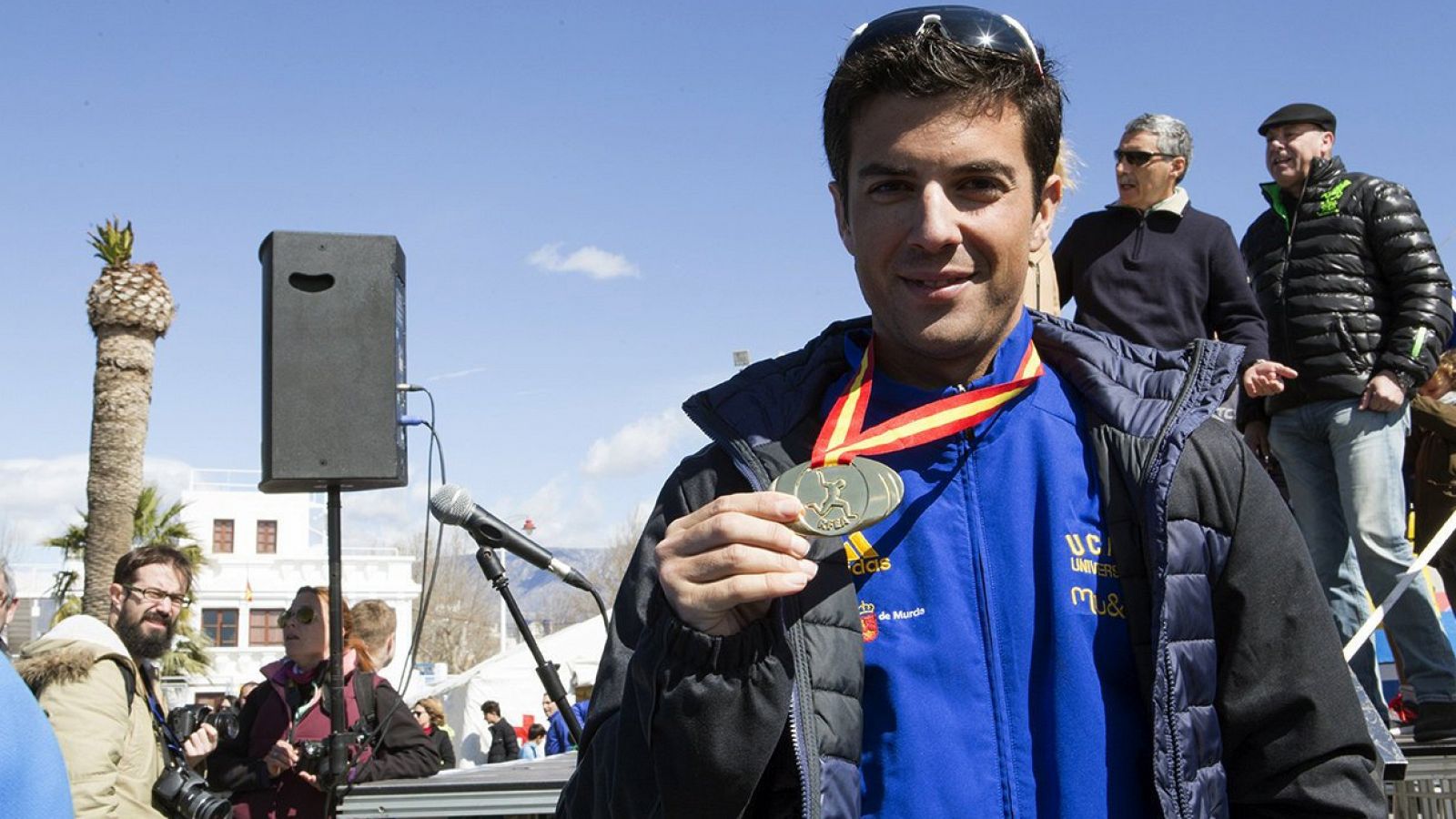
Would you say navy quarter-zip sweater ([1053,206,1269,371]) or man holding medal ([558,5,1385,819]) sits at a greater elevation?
navy quarter-zip sweater ([1053,206,1269,371])

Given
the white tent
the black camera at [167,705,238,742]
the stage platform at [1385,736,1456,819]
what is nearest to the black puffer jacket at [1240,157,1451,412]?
the stage platform at [1385,736,1456,819]

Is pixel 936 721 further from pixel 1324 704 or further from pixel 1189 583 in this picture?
pixel 1324 704

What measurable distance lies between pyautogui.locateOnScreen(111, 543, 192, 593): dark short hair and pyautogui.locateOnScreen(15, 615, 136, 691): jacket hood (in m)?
0.92

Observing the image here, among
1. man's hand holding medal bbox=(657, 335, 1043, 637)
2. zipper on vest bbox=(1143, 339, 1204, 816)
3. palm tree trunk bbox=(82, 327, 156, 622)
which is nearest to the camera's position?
man's hand holding medal bbox=(657, 335, 1043, 637)

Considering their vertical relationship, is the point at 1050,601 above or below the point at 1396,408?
below

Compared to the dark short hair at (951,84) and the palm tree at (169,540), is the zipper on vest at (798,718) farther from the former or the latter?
the palm tree at (169,540)

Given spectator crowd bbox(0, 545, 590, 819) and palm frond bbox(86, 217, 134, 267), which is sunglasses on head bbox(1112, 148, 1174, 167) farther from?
palm frond bbox(86, 217, 134, 267)

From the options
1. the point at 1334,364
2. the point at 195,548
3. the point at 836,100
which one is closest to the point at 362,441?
the point at 1334,364

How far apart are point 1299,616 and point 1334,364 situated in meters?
4.05

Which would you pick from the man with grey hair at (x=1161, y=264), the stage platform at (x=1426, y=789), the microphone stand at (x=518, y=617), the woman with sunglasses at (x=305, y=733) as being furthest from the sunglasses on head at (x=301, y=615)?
the stage platform at (x=1426, y=789)

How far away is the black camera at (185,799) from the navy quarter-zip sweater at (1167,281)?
3819mm

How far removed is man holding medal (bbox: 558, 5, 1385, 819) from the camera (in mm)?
1391

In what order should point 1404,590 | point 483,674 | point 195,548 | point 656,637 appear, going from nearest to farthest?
1. point 656,637
2. point 1404,590
3. point 195,548
4. point 483,674

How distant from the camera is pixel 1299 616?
1.51 m
